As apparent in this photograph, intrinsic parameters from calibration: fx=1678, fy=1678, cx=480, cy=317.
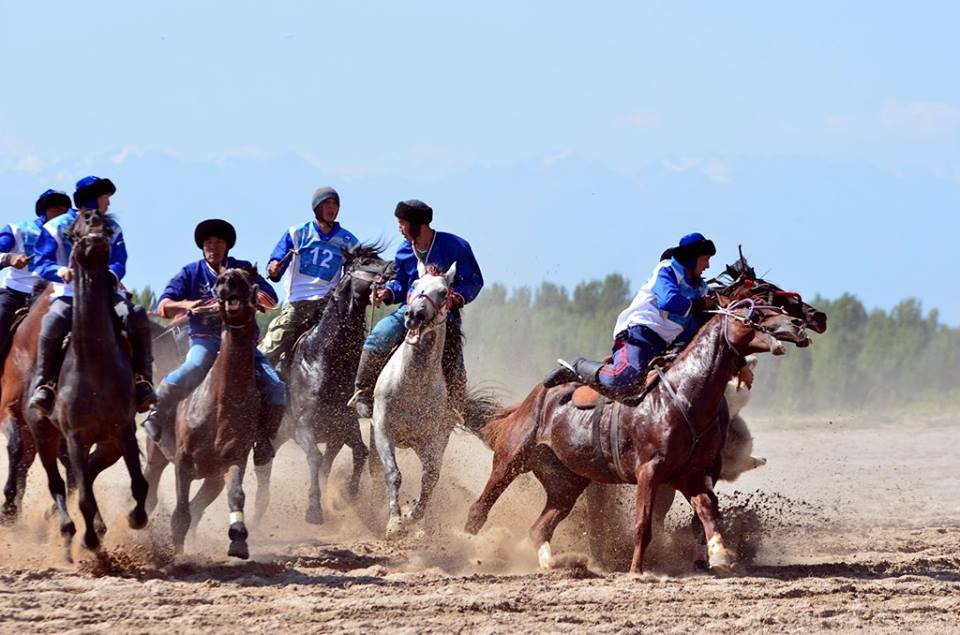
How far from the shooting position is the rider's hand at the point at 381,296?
13.2m

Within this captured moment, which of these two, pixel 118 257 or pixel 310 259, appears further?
pixel 310 259

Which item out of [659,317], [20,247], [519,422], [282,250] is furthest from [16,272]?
[659,317]

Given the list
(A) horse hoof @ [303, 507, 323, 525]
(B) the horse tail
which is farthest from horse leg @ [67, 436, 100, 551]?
(B) the horse tail

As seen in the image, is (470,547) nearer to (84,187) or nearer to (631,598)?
(631,598)

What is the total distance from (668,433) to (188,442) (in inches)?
128

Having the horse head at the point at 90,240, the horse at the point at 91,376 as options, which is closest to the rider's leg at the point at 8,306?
the horse at the point at 91,376

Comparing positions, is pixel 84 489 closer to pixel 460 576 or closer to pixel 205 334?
pixel 205 334

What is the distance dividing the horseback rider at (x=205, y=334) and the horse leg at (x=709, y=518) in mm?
2939

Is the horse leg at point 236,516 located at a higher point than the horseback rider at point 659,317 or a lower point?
lower

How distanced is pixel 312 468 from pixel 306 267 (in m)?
1.99

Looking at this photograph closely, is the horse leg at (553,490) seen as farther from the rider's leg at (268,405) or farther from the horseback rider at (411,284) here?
the rider's leg at (268,405)

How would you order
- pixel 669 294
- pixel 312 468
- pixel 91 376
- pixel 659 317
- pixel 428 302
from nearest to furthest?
pixel 91 376 < pixel 669 294 < pixel 659 317 < pixel 428 302 < pixel 312 468

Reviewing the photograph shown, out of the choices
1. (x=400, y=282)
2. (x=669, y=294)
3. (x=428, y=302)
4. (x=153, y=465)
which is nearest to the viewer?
(x=669, y=294)

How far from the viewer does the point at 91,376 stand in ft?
34.7
